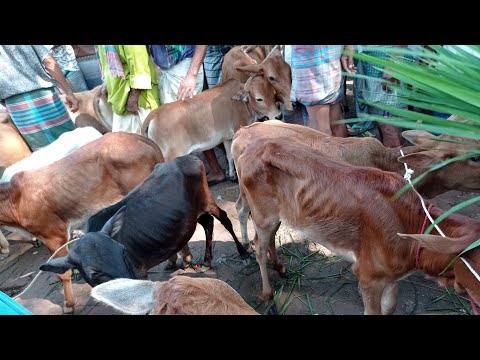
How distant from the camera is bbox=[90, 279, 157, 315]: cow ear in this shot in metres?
2.13

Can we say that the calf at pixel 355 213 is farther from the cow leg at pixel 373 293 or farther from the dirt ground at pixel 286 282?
the dirt ground at pixel 286 282

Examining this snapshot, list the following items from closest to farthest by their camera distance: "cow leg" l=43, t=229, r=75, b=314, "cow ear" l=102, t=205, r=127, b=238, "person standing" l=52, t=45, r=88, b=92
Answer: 1. "cow ear" l=102, t=205, r=127, b=238
2. "cow leg" l=43, t=229, r=75, b=314
3. "person standing" l=52, t=45, r=88, b=92

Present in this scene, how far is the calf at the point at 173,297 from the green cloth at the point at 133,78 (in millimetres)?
3055

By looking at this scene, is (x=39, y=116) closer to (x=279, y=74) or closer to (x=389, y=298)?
(x=279, y=74)

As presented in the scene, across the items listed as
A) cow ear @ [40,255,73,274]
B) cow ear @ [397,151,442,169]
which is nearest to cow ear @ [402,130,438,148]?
cow ear @ [397,151,442,169]

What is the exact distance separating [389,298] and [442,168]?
1.24 metres

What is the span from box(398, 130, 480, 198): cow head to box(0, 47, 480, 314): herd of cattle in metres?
0.01

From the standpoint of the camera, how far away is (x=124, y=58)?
4.61 metres

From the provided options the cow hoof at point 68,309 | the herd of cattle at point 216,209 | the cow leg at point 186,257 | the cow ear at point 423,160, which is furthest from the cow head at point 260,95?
the cow hoof at point 68,309

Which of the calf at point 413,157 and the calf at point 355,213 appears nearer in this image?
the calf at point 355,213

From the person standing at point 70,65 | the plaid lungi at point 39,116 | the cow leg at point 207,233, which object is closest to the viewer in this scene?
the cow leg at point 207,233

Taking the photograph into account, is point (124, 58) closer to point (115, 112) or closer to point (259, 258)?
point (115, 112)

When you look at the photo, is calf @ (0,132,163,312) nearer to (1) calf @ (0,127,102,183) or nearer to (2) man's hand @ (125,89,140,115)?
(1) calf @ (0,127,102,183)

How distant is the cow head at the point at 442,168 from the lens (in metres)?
3.20
